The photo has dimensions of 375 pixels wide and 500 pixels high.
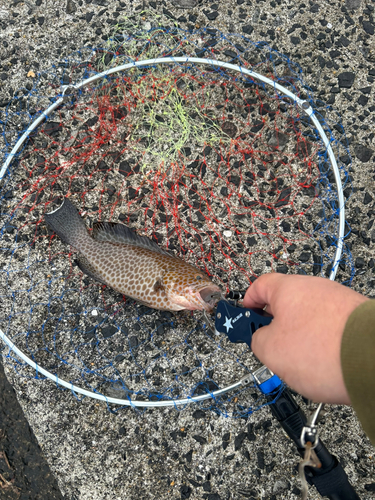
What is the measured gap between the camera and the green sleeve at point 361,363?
5.28ft

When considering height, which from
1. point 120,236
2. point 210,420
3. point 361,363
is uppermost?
point 361,363

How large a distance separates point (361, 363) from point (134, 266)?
1.99m

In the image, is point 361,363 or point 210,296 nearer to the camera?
point 361,363

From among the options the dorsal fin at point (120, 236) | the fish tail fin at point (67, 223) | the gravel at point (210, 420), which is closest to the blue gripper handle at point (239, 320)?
the dorsal fin at point (120, 236)

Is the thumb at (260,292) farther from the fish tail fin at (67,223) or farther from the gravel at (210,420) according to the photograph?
the fish tail fin at (67,223)

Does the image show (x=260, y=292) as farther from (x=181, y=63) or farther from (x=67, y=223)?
(x=181, y=63)

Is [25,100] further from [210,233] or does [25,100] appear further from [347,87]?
[347,87]

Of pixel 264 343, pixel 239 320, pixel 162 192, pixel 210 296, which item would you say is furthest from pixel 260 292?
pixel 162 192

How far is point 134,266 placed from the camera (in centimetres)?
313

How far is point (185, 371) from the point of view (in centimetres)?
335

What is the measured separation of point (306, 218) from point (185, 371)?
1.90 metres

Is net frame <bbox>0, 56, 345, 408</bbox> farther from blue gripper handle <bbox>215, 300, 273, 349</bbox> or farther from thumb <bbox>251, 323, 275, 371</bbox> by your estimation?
thumb <bbox>251, 323, 275, 371</bbox>

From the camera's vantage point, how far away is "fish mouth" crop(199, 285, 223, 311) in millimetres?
2865

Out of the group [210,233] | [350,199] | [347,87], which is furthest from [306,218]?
[347,87]
